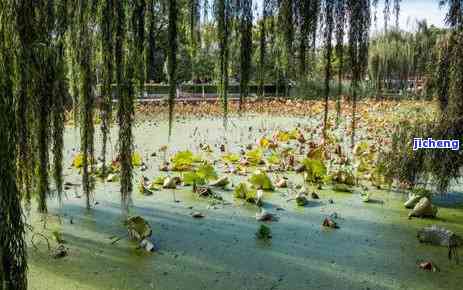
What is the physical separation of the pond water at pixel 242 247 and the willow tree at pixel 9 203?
1529 mm

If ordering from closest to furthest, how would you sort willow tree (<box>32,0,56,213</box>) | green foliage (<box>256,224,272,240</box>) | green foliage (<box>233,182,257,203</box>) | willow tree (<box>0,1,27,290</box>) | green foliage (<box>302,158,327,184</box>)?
willow tree (<box>0,1,27,290</box>), willow tree (<box>32,0,56,213</box>), green foliage (<box>256,224,272,240</box>), green foliage (<box>233,182,257,203</box>), green foliage (<box>302,158,327,184</box>)

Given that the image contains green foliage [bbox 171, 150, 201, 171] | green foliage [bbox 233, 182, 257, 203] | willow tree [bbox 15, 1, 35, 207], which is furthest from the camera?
green foliage [bbox 171, 150, 201, 171]

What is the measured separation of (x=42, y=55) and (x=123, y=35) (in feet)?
1.58

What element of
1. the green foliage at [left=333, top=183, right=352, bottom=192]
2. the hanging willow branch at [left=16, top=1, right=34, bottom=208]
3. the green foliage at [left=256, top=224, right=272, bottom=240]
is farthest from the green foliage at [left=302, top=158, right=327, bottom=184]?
the hanging willow branch at [left=16, top=1, right=34, bottom=208]

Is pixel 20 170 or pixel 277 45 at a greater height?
pixel 277 45

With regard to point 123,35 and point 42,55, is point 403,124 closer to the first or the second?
point 123,35

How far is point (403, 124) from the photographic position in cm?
488

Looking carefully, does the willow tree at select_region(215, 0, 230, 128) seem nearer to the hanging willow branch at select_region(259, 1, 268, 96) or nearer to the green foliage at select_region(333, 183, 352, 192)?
the hanging willow branch at select_region(259, 1, 268, 96)

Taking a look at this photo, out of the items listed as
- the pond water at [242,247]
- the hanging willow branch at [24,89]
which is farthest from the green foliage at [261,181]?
the hanging willow branch at [24,89]

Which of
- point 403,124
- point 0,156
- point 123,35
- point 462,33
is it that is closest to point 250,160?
point 403,124

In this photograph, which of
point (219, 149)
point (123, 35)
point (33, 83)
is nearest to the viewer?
point (33, 83)

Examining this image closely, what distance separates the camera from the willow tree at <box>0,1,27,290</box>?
1.29 m

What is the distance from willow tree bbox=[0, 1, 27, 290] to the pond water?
5.02 feet

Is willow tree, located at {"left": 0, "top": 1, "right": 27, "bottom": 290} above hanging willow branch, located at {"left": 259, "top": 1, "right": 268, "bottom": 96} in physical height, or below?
below
